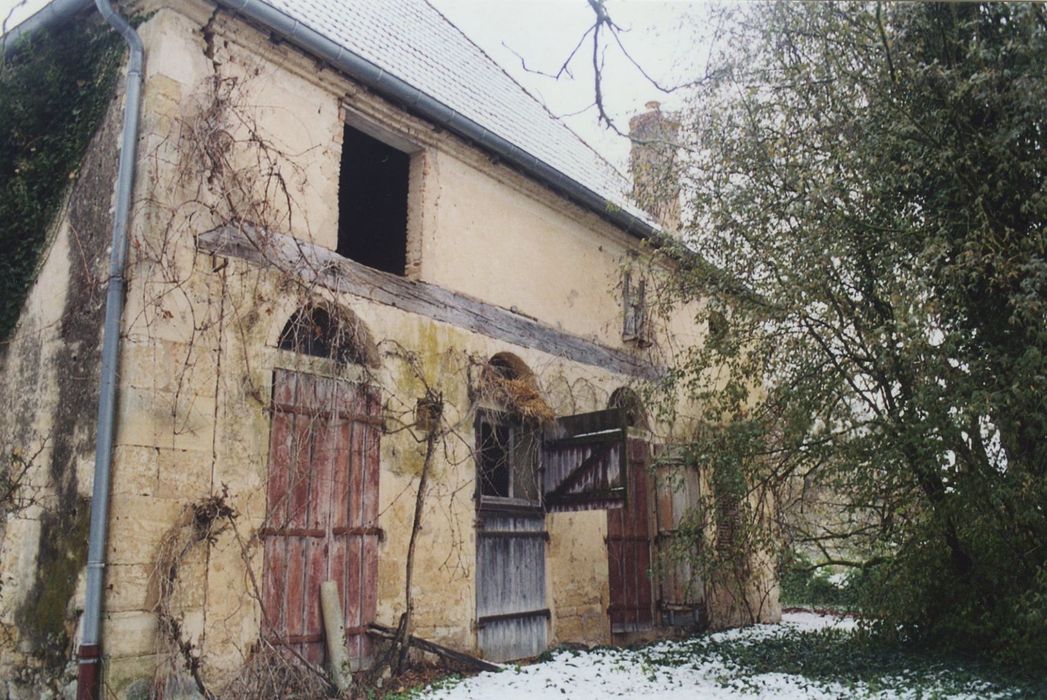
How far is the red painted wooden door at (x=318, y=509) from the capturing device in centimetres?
624

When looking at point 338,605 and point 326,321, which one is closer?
point 338,605

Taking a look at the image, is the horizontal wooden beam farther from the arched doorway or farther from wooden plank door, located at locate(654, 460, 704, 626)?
wooden plank door, located at locate(654, 460, 704, 626)

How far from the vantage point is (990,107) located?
23.0ft

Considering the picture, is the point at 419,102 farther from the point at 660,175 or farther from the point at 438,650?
the point at 438,650

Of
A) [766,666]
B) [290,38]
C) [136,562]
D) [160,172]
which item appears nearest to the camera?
[136,562]

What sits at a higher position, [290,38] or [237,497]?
[290,38]

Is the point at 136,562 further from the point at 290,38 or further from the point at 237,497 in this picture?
the point at 290,38

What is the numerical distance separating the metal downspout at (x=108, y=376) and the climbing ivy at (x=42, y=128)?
49cm

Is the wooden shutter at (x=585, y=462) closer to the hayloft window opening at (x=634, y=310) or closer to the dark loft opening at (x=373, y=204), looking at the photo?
the hayloft window opening at (x=634, y=310)

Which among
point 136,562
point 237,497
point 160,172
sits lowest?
point 136,562

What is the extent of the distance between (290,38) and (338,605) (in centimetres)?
442

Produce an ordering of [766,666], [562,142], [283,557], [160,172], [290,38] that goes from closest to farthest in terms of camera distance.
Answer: [160,172] < [283,557] < [290,38] < [766,666] < [562,142]

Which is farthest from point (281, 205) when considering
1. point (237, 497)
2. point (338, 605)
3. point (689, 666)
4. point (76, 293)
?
point (689, 666)

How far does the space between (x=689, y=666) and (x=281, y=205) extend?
569 centimetres
